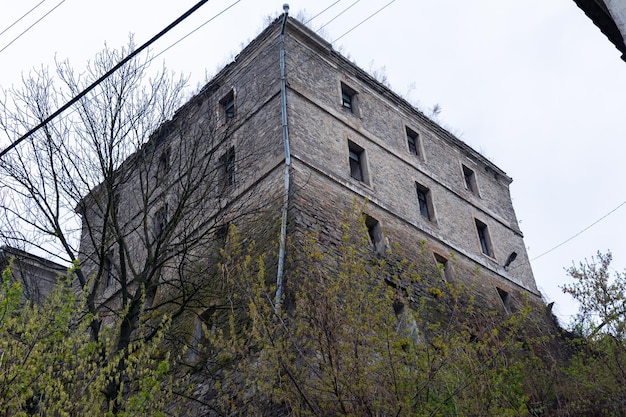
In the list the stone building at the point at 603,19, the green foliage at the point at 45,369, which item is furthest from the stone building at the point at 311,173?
the stone building at the point at 603,19

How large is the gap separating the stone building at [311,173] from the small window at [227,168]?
0.06 metres

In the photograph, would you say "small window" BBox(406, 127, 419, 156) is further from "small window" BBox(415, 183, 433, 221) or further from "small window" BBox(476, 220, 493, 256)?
"small window" BBox(476, 220, 493, 256)

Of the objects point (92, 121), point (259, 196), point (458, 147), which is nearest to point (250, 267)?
point (259, 196)

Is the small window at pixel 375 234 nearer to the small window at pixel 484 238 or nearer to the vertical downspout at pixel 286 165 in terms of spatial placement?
the vertical downspout at pixel 286 165

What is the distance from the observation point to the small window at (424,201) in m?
17.0

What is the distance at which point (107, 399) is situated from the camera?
8773 mm

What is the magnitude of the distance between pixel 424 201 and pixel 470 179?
357 cm

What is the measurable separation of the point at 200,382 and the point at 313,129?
634cm

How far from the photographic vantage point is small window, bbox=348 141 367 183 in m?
15.7

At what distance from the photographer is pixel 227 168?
1312 centimetres

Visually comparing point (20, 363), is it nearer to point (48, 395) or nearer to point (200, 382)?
point (48, 395)

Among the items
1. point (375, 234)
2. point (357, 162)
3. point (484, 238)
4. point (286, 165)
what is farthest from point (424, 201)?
point (286, 165)

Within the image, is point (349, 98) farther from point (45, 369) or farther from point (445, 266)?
point (45, 369)

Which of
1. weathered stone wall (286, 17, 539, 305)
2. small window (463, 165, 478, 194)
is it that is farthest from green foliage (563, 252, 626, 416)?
small window (463, 165, 478, 194)
